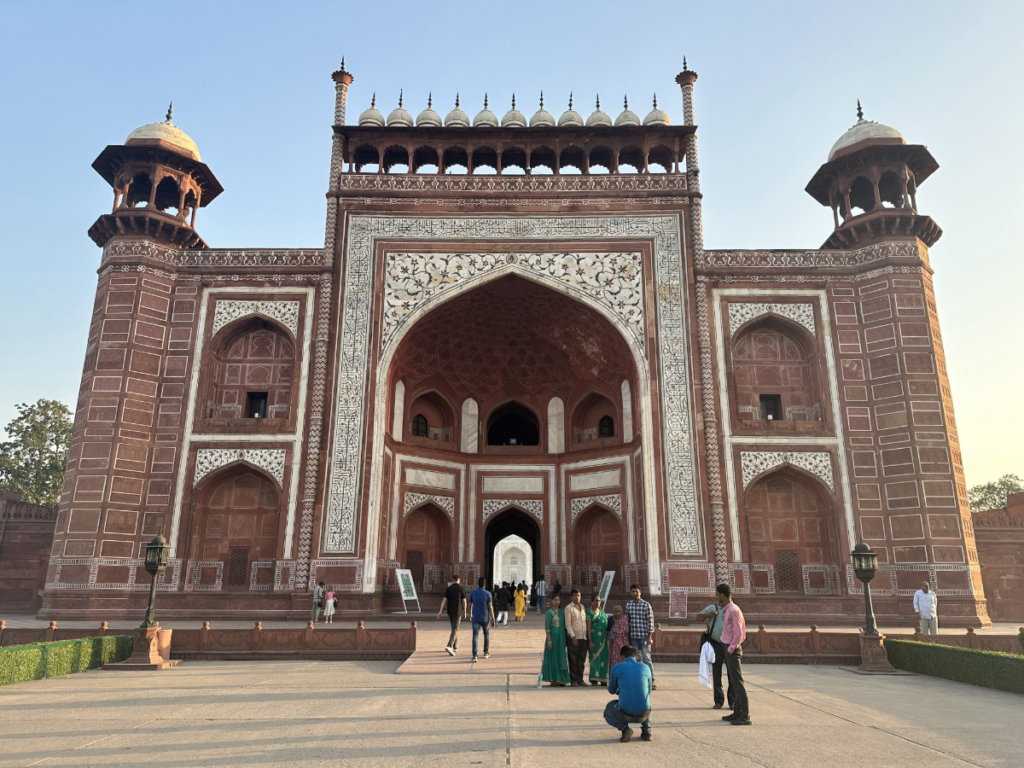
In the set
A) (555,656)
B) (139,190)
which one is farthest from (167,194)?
(555,656)

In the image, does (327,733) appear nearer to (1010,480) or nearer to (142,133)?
(142,133)

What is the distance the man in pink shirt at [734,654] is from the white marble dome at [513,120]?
1635cm

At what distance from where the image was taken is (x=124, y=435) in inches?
672

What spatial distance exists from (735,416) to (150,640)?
13601 millimetres

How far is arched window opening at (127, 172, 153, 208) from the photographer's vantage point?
19.9 meters

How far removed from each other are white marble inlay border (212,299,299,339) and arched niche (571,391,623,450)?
8625 millimetres

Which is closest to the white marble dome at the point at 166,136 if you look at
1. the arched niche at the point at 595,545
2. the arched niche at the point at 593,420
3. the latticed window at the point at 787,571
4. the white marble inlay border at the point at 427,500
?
the white marble inlay border at the point at 427,500

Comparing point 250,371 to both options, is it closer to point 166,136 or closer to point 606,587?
point 166,136

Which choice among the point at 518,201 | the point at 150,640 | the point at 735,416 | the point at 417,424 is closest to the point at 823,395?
the point at 735,416

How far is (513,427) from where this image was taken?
2295 cm

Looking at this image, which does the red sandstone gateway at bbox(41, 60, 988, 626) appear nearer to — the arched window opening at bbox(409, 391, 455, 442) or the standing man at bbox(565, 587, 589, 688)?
the arched window opening at bbox(409, 391, 455, 442)

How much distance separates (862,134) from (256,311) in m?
17.1

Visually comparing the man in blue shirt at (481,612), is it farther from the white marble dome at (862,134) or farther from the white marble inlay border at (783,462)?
the white marble dome at (862,134)

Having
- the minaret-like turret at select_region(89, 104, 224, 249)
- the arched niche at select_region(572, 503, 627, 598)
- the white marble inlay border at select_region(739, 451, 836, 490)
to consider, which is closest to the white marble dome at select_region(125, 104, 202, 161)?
the minaret-like turret at select_region(89, 104, 224, 249)
